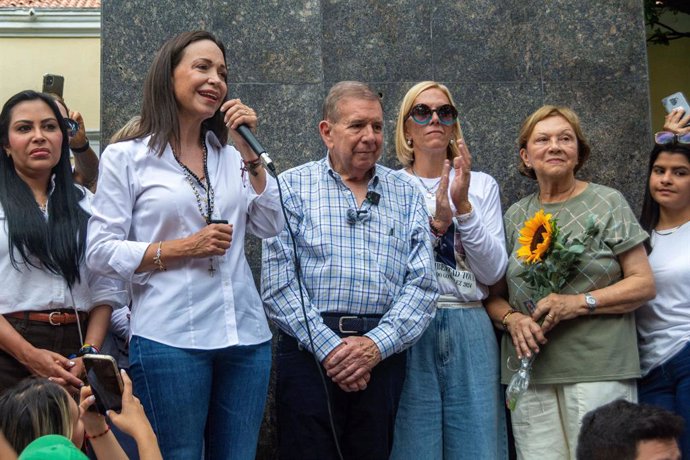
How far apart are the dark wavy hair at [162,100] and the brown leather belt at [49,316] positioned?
856mm

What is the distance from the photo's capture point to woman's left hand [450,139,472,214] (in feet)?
18.3

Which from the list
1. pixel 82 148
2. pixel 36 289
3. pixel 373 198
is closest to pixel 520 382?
pixel 373 198

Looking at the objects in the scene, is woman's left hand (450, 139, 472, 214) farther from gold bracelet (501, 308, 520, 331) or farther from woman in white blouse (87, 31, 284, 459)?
woman in white blouse (87, 31, 284, 459)

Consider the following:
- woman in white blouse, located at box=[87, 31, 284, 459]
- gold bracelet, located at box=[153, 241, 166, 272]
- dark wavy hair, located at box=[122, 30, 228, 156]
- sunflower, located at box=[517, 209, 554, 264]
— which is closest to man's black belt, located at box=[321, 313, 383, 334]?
woman in white blouse, located at box=[87, 31, 284, 459]

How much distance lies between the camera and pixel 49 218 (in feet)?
17.1

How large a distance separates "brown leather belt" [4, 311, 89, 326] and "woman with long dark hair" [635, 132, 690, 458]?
290cm

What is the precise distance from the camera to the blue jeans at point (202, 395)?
4641 millimetres

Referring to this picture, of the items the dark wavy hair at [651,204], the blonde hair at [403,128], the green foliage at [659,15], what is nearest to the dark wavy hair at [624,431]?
the dark wavy hair at [651,204]

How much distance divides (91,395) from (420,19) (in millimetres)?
3560

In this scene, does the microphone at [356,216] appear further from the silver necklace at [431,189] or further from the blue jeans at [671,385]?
the blue jeans at [671,385]

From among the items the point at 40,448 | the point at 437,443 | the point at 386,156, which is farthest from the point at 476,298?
the point at 40,448

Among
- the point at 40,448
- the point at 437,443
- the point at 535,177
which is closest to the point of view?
the point at 40,448

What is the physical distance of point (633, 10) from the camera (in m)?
6.92

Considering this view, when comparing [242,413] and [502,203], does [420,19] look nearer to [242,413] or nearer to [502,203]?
[502,203]
